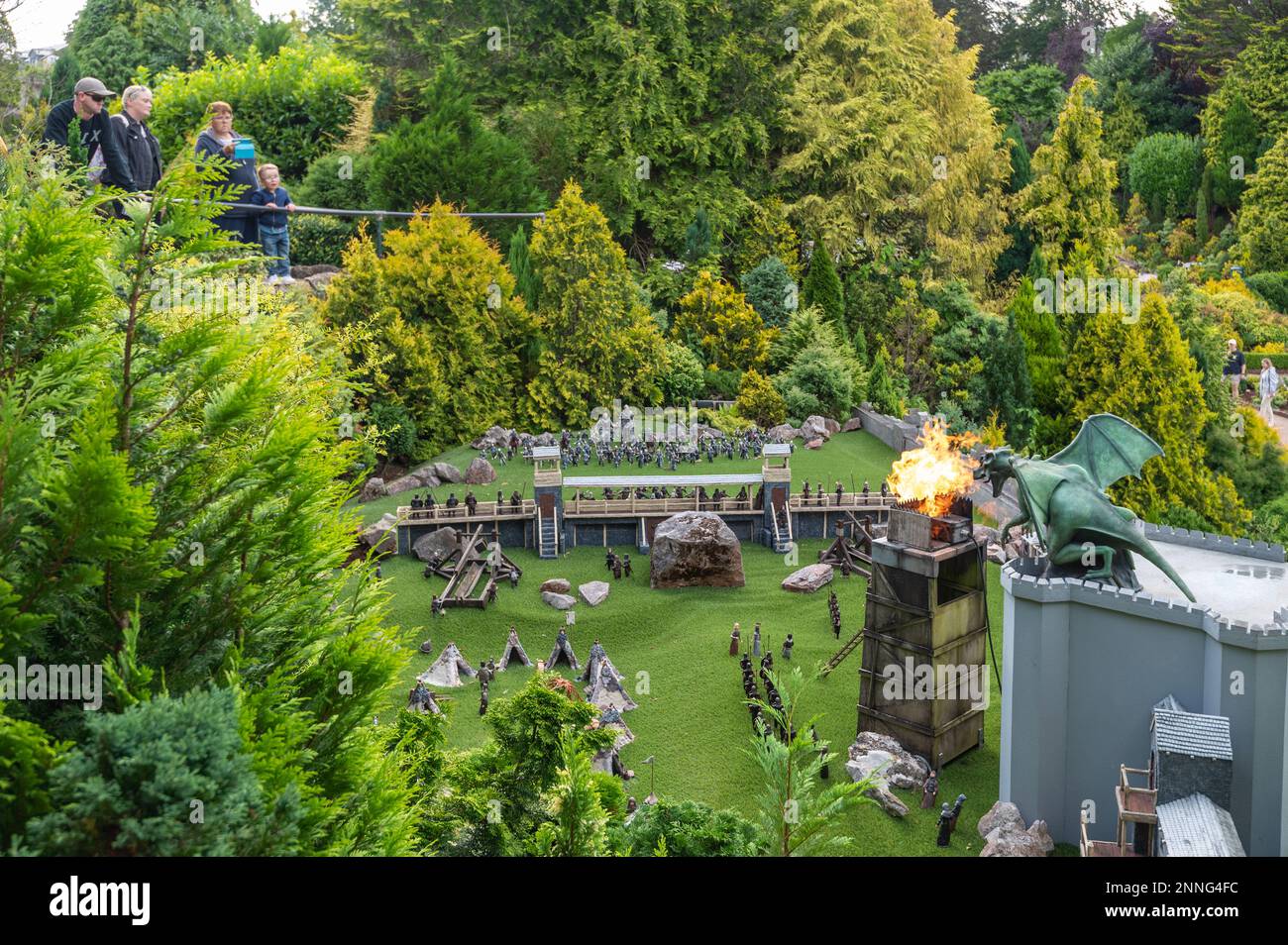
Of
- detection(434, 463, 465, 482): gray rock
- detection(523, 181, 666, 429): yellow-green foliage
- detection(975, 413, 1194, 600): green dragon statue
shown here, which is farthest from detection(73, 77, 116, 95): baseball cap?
detection(523, 181, 666, 429): yellow-green foliage

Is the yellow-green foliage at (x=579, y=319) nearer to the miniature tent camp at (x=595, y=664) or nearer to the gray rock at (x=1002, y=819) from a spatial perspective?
the miniature tent camp at (x=595, y=664)

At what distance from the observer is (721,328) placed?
131ft

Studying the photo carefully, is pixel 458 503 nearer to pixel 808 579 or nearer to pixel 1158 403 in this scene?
pixel 808 579

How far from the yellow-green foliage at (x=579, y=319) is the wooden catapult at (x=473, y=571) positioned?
9.03 m

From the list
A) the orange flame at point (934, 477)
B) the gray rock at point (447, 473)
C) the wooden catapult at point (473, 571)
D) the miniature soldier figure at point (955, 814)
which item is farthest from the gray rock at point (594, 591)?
the miniature soldier figure at point (955, 814)

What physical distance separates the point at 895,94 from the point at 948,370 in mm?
12785

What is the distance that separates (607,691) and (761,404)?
19.0 metres

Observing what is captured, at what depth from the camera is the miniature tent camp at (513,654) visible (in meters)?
22.0

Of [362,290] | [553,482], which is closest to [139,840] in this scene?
[553,482]

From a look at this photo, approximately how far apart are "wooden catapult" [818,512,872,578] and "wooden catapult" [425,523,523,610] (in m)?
7.33

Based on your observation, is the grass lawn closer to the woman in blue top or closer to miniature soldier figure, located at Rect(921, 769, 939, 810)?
miniature soldier figure, located at Rect(921, 769, 939, 810)

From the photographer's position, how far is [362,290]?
32625 millimetres

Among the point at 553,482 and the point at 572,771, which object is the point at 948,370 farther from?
the point at 572,771
